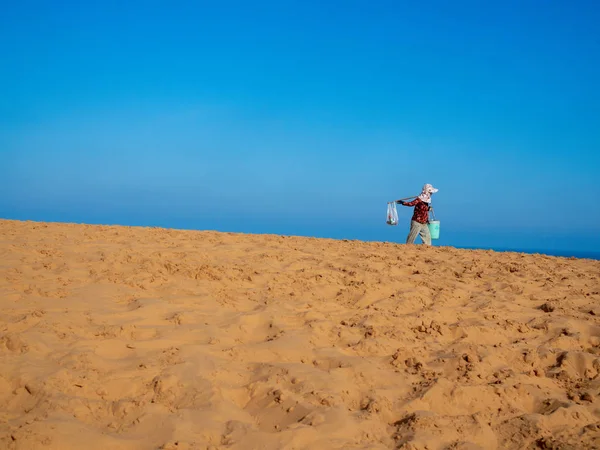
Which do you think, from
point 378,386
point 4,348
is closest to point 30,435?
point 4,348

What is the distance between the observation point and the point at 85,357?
12.7 ft

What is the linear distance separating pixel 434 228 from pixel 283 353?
8100 mm

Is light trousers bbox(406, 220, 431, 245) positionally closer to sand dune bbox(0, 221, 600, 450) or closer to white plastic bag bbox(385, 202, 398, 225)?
white plastic bag bbox(385, 202, 398, 225)

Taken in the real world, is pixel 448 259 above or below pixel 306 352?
above

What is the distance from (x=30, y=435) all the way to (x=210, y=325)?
1995 millimetres

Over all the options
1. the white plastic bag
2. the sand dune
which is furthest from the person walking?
the sand dune

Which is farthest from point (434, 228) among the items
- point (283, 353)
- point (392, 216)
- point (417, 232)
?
point (283, 353)

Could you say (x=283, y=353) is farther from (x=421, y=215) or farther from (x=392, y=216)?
(x=392, y=216)

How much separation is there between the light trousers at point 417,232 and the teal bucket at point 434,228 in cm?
8

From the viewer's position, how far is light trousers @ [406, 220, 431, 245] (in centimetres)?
1150

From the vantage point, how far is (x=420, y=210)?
1157 centimetres

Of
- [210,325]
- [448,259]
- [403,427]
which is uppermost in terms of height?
[448,259]

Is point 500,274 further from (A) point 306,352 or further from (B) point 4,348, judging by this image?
(B) point 4,348

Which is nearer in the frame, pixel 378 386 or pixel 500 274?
pixel 378 386
